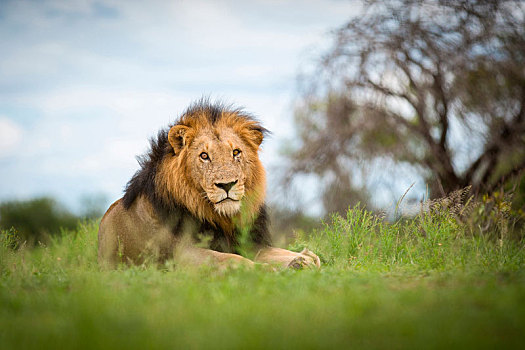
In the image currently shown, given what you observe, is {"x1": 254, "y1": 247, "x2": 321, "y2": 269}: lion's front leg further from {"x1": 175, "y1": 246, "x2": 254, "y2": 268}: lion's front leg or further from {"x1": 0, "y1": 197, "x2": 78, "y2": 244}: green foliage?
{"x1": 0, "y1": 197, "x2": 78, "y2": 244}: green foliage

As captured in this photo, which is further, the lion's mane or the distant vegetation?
the distant vegetation

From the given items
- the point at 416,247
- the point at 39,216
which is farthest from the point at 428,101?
the point at 39,216

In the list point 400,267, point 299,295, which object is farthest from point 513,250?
point 299,295

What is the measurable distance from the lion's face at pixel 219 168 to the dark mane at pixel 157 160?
0.32 metres

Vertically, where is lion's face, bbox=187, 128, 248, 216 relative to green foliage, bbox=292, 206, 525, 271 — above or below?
above

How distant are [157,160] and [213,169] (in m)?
0.87

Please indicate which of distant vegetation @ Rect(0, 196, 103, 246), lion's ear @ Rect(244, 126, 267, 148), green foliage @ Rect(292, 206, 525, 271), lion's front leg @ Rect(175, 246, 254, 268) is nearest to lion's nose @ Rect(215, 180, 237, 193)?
lion's front leg @ Rect(175, 246, 254, 268)

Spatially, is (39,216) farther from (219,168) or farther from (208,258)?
(208,258)

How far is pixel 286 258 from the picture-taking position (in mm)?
5539

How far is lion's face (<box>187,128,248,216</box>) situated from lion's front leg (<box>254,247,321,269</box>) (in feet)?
2.06

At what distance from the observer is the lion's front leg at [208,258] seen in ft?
16.3

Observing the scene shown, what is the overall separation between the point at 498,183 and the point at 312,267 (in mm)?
5880

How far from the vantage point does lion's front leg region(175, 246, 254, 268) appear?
4.95 m

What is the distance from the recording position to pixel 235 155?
5.74m
